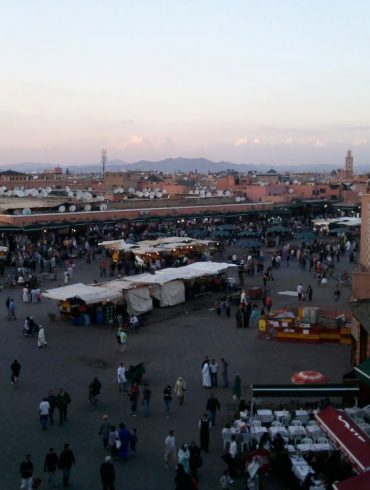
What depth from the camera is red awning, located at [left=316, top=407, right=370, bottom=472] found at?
826 centimetres

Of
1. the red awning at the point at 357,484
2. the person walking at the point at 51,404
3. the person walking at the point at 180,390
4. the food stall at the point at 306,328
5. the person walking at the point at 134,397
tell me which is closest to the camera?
the red awning at the point at 357,484

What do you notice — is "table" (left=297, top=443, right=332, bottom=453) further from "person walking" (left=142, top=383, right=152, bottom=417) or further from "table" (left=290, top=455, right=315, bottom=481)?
"person walking" (left=142, top=383, right=152, bottom=417)

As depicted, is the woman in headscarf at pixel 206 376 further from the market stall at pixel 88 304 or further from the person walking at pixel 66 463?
the market stall at pixel 88 304

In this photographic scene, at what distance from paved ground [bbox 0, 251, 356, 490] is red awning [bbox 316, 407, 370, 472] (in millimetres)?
1146

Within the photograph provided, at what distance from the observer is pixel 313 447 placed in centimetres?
945

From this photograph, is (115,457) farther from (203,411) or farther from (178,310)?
(178,310)

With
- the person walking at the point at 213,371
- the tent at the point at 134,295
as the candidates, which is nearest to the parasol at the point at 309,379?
the person walking at the point at 213,371

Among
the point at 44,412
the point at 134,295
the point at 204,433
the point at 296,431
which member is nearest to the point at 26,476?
the point at 44,412

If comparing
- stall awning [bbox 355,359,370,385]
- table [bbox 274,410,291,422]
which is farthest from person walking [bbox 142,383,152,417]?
stall awning [bbox 355,359,370,385]

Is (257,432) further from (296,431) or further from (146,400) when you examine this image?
(146,400)

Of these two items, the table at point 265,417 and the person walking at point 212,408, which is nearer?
the table at point 265,417

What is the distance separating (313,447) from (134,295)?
10391mm

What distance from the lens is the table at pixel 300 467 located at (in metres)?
8.59

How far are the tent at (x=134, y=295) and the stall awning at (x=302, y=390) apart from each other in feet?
28.7
